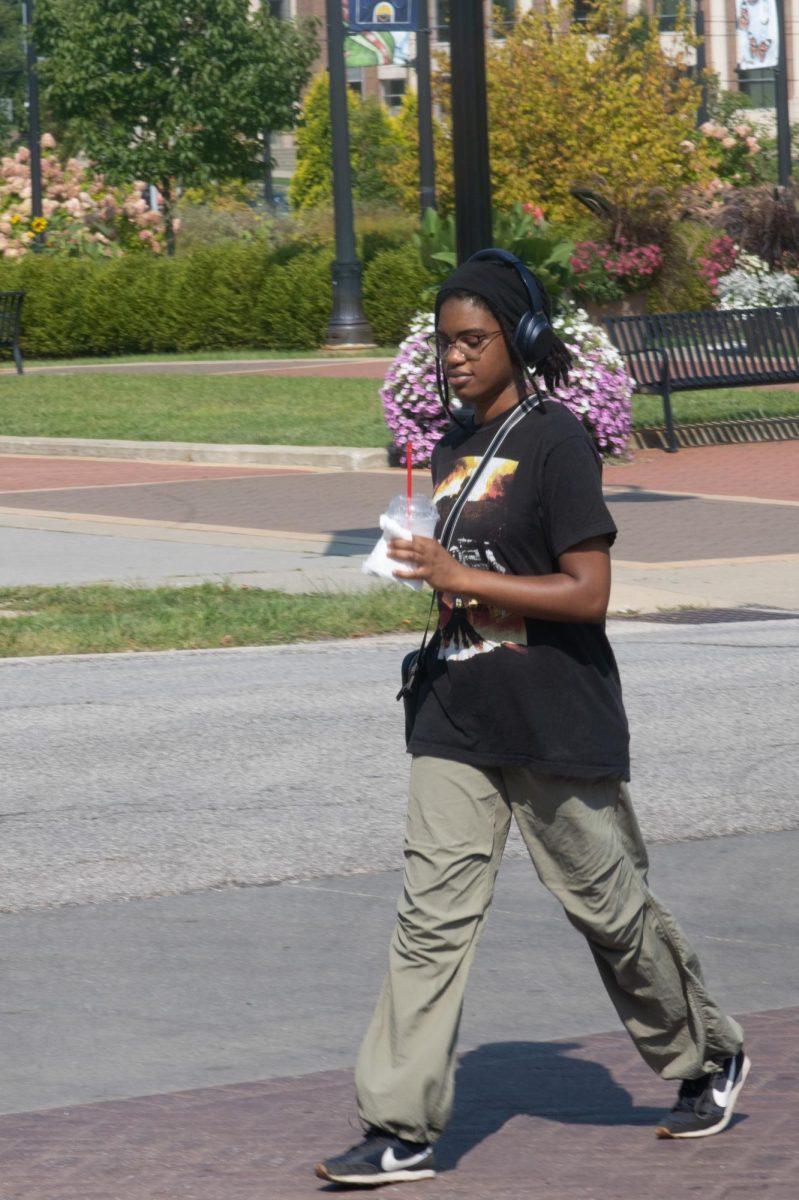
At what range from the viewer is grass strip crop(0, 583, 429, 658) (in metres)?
9.88

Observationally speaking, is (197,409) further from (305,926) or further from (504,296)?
(504,296)

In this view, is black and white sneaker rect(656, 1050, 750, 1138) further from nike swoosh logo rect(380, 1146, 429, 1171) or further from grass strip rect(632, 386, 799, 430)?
grass strip rect(632, 386, 799, 430)

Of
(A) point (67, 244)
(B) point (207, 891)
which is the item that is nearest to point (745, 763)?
(B) point (207, 891)

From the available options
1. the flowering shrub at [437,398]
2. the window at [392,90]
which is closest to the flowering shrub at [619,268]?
the flowering shrub at [437,398]

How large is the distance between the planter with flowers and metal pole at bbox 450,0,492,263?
43.1 ft

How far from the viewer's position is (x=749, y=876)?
19.8ft

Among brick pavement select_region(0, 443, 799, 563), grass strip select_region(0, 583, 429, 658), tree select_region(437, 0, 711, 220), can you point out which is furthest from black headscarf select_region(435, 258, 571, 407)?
tree select_region(437, 0, 711, 220)

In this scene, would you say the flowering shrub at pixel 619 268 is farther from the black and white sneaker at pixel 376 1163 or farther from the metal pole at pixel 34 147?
the black and white sneaker at pixel 376 1163

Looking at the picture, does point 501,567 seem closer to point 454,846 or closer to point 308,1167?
point 454,846

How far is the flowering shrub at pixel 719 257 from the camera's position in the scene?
27.0 meters

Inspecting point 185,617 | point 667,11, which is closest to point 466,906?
point 185,617

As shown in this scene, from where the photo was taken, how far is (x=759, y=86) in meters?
88.4

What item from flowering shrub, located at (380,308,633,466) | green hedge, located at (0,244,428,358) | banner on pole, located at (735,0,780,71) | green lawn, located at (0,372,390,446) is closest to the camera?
flowering shrub, located at (380,308,633,466)

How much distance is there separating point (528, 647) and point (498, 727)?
15 centimetres
